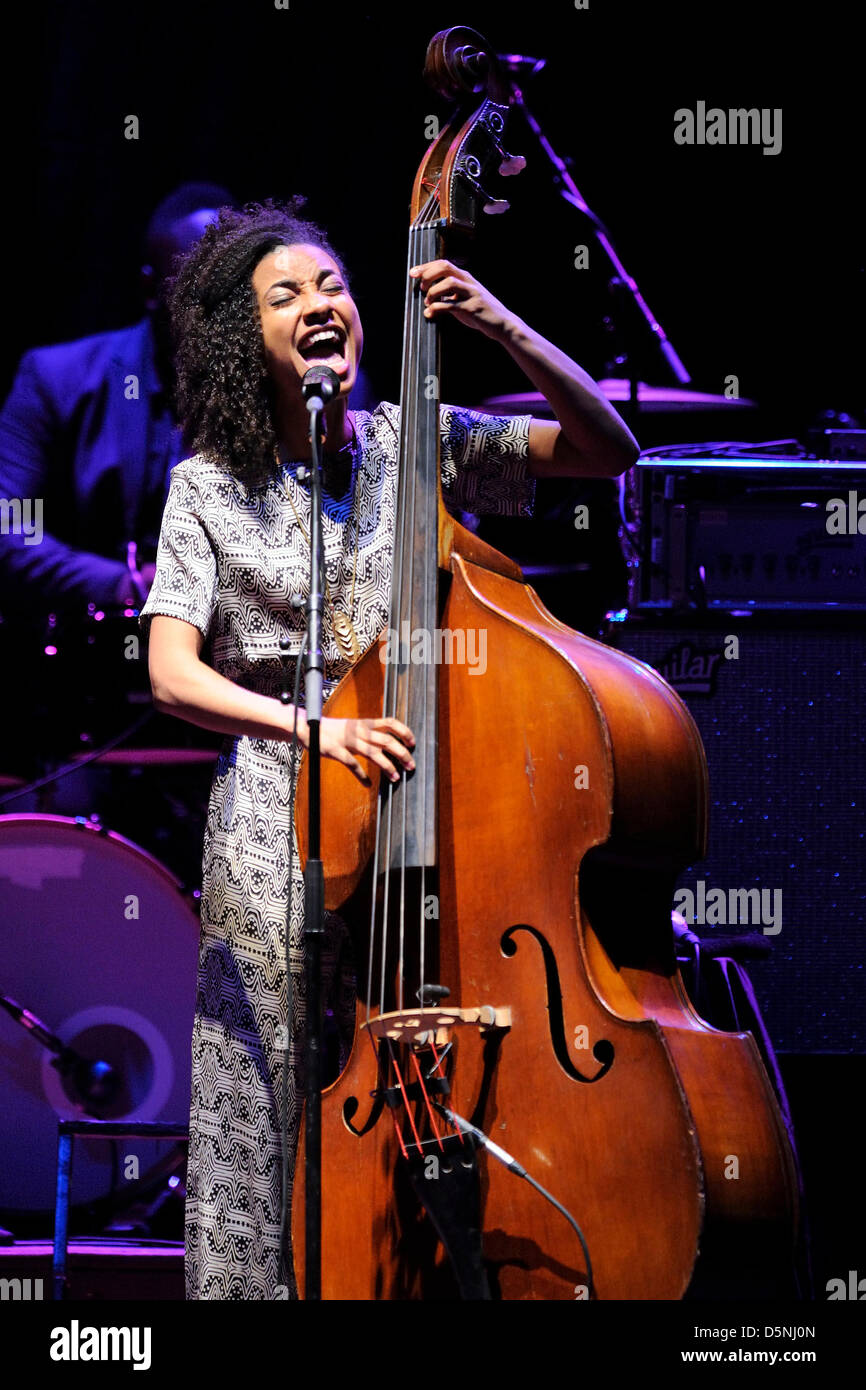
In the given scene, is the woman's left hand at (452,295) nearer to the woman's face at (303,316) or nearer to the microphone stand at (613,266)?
the woman's face at (303,316)

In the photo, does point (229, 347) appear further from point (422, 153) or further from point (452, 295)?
point (422, 153)

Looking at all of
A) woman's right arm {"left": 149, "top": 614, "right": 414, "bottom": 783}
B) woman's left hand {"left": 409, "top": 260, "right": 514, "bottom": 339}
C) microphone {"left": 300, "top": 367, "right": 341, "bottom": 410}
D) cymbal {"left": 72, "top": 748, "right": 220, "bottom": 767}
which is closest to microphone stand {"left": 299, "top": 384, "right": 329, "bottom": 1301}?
woman's right arm {"left": 149, "top": 614, "right": 414, "bottom": 783}

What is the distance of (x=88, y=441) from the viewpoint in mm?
3834

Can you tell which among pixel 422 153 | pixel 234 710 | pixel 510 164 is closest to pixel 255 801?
pixel 234 710

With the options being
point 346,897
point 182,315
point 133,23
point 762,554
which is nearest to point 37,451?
point 133,23

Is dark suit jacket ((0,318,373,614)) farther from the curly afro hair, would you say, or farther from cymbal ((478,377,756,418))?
the curly afro hair

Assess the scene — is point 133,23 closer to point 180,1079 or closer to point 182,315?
point 182,315

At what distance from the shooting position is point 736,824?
116 inches

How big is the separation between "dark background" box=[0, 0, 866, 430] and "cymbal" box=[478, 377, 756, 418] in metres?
0.20

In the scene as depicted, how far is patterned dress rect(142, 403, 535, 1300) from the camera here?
2076mm

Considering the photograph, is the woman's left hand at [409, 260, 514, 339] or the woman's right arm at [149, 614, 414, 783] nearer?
the woman's right arm at [149, 614, 414, 783]

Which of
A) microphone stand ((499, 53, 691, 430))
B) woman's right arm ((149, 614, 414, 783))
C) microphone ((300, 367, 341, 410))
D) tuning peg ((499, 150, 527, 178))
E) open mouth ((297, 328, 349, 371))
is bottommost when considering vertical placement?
woman's right arm ((149, 614, 414, 783))

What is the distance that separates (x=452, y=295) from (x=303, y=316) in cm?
28

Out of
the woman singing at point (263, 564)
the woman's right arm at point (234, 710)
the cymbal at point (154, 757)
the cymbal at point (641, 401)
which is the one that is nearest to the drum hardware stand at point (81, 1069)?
the cymbal at point (154, 757)
